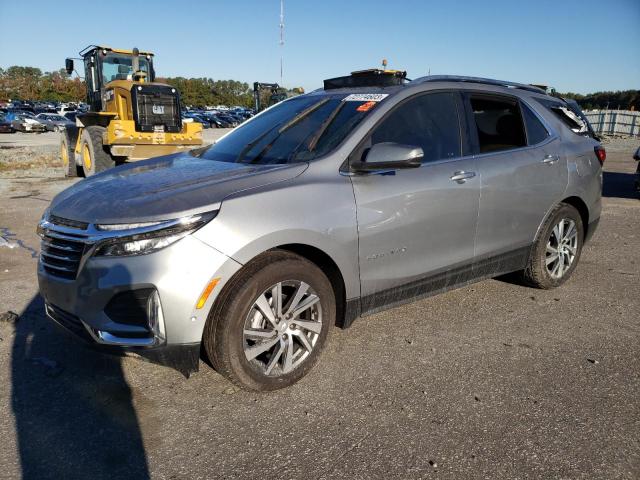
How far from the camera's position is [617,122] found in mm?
35000

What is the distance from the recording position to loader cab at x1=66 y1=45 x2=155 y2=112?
44.9 feet

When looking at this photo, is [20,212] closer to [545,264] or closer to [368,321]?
[368,321]

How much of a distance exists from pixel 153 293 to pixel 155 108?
37.0 feet

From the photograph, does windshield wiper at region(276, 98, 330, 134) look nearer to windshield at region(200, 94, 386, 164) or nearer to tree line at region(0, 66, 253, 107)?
windshield at region(200, 94, 386, 164)

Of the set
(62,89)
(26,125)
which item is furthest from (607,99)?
(62,89)

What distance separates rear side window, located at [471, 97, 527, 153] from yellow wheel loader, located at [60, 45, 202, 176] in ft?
30.7

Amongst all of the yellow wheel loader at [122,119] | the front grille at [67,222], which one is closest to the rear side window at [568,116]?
the front grille at [67,222]

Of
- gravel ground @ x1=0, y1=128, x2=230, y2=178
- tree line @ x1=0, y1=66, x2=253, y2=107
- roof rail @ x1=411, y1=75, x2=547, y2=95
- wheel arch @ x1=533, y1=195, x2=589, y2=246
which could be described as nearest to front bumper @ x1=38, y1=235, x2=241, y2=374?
roof rail @ x1=411, y1=75, x2=547, y2=95

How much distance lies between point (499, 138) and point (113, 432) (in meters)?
3.45

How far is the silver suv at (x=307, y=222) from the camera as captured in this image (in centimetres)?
258

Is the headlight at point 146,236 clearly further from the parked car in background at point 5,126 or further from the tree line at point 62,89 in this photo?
the tree line at point 62,89

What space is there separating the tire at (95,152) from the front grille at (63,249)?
910 cm

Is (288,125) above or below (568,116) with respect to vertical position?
below

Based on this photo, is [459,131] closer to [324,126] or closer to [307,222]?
[324,126]
